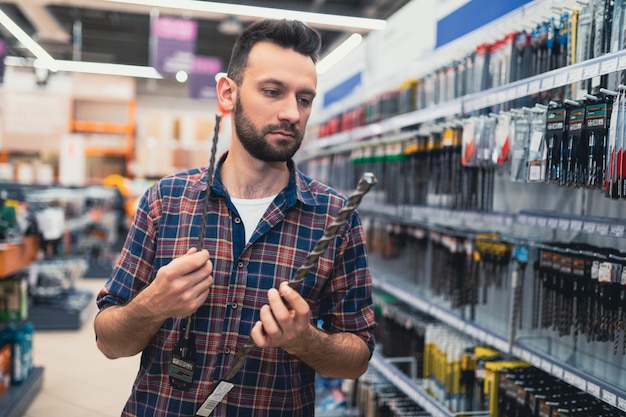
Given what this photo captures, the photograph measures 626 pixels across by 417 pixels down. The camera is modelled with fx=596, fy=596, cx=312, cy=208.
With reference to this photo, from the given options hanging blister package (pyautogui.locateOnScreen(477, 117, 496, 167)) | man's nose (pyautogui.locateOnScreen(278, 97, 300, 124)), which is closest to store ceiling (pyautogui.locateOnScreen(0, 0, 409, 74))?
hanging blister package (pyautogui.locateOnScreen(477, 117, 496, 167))

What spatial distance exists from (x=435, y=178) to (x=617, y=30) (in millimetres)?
1493

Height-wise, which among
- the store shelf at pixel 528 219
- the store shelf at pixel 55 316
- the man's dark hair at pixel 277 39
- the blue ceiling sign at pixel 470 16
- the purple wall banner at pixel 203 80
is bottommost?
the store shelf at pixel 55 316

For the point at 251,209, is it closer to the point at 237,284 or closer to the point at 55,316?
the point at 237,284

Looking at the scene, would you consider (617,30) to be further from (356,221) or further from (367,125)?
(367,125)

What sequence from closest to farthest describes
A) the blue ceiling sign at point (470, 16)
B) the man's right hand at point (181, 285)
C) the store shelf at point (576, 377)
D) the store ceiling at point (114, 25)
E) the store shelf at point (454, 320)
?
the man's right hand at point (181, 285) → the store shelf at point (576, 377) → the store shelf at point (454, 320) → the blue ceiling sign at point (470, 16) → the store ceiling at point (114, 25)

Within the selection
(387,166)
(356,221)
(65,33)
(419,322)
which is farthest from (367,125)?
(65,33)

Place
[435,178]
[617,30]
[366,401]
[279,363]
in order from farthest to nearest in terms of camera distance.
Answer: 1. [366,401]
2. [435,178]
3. [617,30]
4. [279,363]

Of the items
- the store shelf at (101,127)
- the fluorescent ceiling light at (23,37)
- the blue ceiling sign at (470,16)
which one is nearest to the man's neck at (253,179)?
the blue ceiling sign at (470,16)

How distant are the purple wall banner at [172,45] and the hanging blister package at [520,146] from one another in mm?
6830

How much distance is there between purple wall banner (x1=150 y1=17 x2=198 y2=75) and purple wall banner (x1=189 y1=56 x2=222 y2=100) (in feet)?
4.66

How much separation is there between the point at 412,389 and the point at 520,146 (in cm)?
152

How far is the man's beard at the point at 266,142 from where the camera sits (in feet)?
5.44

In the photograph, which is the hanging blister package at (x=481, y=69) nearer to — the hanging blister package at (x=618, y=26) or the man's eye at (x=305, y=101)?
the hanging blister package at (x=618, y=26)

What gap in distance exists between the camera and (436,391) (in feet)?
10.3
